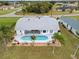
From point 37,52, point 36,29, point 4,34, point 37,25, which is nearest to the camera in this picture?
point 37,52

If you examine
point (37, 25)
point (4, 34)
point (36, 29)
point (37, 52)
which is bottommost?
point (37, 52)

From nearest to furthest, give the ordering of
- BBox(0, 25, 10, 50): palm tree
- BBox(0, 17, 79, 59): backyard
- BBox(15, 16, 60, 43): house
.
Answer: BBox(0, 17, 79, 59): backyard < BBox(0, 25, 10, 50): palm tree < BBox(15, 16, 60, 43): house

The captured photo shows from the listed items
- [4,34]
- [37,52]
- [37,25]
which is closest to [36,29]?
[37,25]

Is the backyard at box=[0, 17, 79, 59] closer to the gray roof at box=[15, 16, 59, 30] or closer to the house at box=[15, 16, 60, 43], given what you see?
the house at box=[15, 16, 60, 43]

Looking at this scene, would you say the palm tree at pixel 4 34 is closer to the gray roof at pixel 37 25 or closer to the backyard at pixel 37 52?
the backyard at pixel 37 52

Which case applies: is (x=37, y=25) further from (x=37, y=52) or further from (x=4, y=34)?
(x=37, y=52)

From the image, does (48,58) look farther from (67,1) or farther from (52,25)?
(67,1)

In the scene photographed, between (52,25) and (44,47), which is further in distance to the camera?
(52,25)

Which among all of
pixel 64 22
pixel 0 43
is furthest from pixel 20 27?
pixel 64 22

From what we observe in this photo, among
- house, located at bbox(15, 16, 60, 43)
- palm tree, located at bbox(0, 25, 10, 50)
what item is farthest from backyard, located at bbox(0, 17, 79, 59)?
house, located at bbox(15, 16, 60, 43)

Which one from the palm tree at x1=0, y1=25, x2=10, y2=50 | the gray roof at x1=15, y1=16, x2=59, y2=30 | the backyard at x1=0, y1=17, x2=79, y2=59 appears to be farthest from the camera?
the gray roof at x1=15, y1=16, x2=59, y2=30

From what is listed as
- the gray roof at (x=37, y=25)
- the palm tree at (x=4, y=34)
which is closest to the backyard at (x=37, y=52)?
the palm tree at (x=4, y=34)
